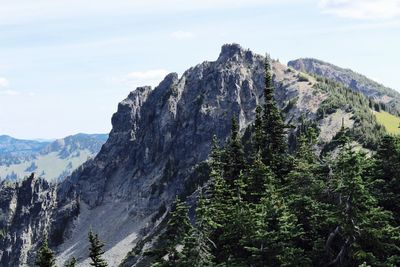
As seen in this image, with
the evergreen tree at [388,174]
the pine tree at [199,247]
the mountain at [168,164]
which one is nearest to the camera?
the pine tree at [199,247]

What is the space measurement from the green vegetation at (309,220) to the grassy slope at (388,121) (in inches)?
3097

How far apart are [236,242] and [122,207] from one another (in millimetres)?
134979

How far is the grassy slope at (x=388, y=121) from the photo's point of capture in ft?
445

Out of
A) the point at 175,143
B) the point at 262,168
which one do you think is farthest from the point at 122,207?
the point at 262,168

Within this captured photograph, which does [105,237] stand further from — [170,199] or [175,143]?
[175,143]

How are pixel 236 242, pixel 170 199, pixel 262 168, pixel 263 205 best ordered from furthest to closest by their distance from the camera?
1. pixel 170 199
2. pixel 262 168
3. pixel 236 242
4. pixel 263 205

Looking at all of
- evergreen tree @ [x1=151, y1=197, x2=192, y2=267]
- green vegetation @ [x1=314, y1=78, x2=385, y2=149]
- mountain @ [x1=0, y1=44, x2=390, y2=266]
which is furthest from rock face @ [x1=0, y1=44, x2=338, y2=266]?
evergreen tree @ [x1=151, y1=197, x2=192, y2=267]

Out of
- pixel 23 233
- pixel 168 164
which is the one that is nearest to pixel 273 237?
pixel 168 164

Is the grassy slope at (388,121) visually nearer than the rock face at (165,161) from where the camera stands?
Yes

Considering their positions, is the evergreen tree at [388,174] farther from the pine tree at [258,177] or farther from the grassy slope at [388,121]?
the grassy slope at [388,121]

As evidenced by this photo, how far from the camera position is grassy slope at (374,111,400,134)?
136m

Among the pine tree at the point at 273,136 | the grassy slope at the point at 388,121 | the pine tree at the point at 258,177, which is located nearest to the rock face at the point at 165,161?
the grassy slope at the point at 388,121

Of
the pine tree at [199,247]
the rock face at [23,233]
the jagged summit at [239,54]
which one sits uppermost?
the jagged summit at [239,54]

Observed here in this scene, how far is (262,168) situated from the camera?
6281cm
